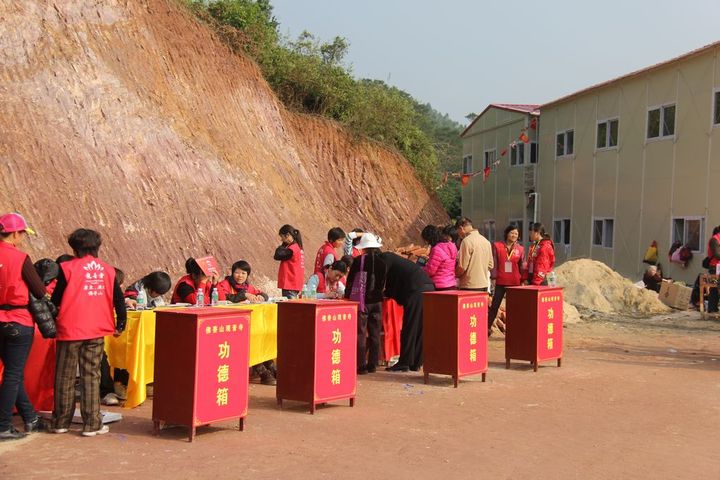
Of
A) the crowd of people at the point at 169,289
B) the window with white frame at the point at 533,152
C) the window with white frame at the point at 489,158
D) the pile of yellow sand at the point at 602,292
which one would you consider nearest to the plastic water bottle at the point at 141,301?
the crowd of people at the point at 169,289

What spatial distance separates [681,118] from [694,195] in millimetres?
2390

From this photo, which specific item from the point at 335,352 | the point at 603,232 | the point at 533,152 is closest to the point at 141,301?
the point at 335,352

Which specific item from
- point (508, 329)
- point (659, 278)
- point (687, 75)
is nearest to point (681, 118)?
point (687, 75)

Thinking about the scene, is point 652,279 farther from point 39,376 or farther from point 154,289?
point 39,376

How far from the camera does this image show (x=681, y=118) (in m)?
24.8

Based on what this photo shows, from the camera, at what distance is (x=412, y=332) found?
11203mm

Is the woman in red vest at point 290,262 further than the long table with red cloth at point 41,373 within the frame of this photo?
Yes

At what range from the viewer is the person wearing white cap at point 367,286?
10758 mm

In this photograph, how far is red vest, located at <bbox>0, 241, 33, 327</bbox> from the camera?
7.04 metres

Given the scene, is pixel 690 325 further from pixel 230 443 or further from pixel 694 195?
pixel 230 443

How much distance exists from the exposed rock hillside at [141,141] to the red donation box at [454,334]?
9.28 m

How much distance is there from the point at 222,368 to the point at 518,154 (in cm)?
3234

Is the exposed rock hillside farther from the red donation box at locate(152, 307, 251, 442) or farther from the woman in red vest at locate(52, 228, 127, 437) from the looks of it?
the red donation box at locate(152, 307, 251, 442)

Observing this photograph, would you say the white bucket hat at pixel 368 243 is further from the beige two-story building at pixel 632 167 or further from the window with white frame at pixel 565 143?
the window with white frame at pixel 565 143
